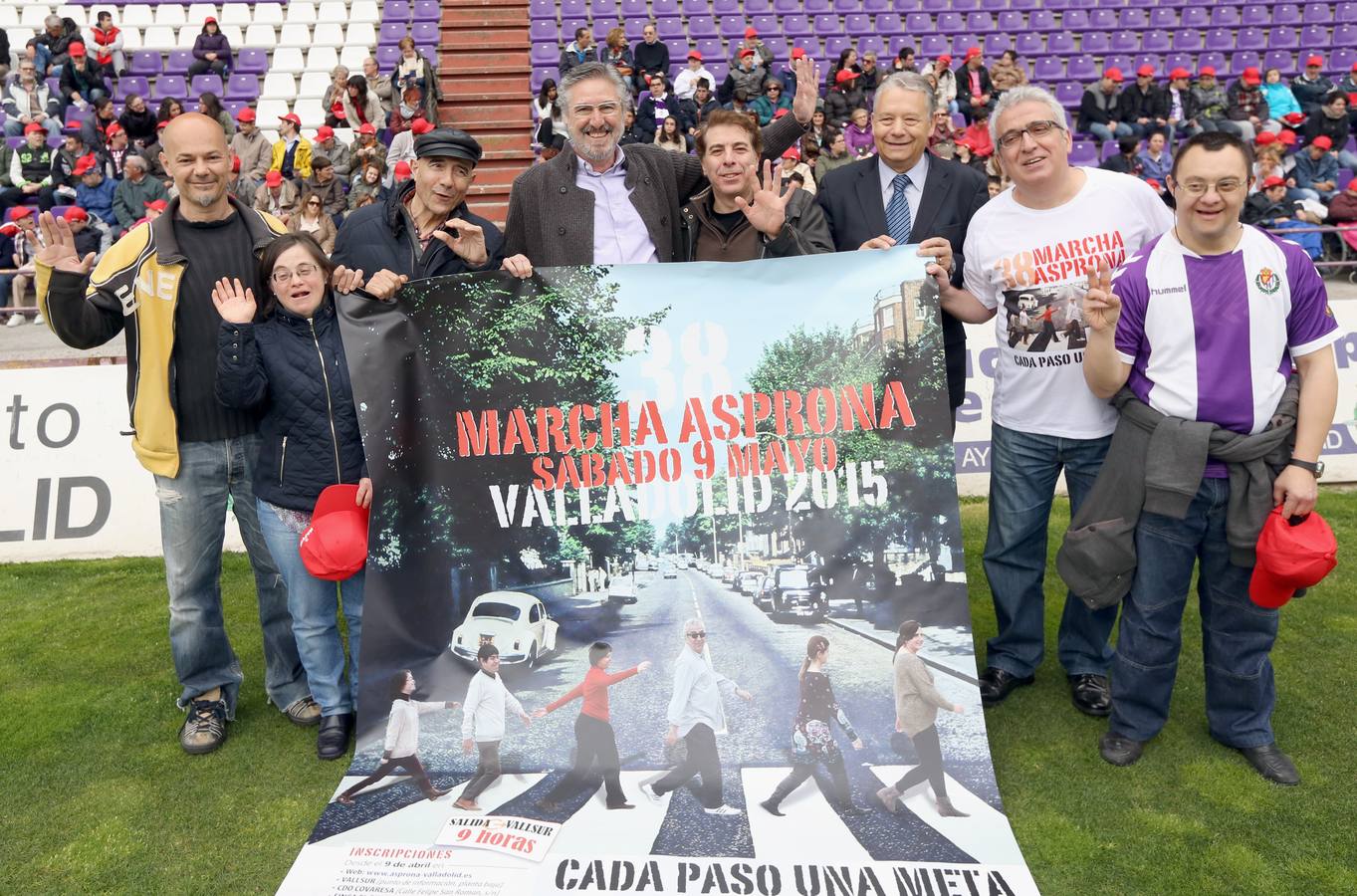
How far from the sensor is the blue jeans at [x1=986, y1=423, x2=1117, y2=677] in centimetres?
343

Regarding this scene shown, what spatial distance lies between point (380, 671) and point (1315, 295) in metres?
2.90

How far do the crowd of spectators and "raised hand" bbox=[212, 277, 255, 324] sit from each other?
6.85 metres

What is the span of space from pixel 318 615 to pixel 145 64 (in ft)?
46.9

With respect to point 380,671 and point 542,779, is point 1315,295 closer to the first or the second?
point 542,779

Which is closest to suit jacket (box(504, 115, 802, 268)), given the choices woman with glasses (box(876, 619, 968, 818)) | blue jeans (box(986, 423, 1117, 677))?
blue jeans (box(986, 423, 1117, 677))

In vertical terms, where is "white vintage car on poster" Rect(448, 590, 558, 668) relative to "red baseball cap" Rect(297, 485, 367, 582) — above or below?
below

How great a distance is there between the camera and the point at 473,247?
342 cm

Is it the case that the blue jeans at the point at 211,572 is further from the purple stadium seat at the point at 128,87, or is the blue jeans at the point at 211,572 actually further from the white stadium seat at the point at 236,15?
the white stadium seat at the point at 236,15

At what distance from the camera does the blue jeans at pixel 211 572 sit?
3.44m

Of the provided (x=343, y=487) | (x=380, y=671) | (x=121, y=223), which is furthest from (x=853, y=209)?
(x=121, y=223)

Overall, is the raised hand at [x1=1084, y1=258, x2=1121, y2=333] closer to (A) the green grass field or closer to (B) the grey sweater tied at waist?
(B) the grey sweater tied at waist

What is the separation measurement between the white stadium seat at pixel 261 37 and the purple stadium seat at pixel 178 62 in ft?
2.83

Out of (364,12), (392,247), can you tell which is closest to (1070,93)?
(364,12)

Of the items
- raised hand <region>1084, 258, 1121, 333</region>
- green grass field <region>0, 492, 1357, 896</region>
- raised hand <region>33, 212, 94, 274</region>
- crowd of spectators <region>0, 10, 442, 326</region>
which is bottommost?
green grass field <region>0, 492, 1357, 896</region>
